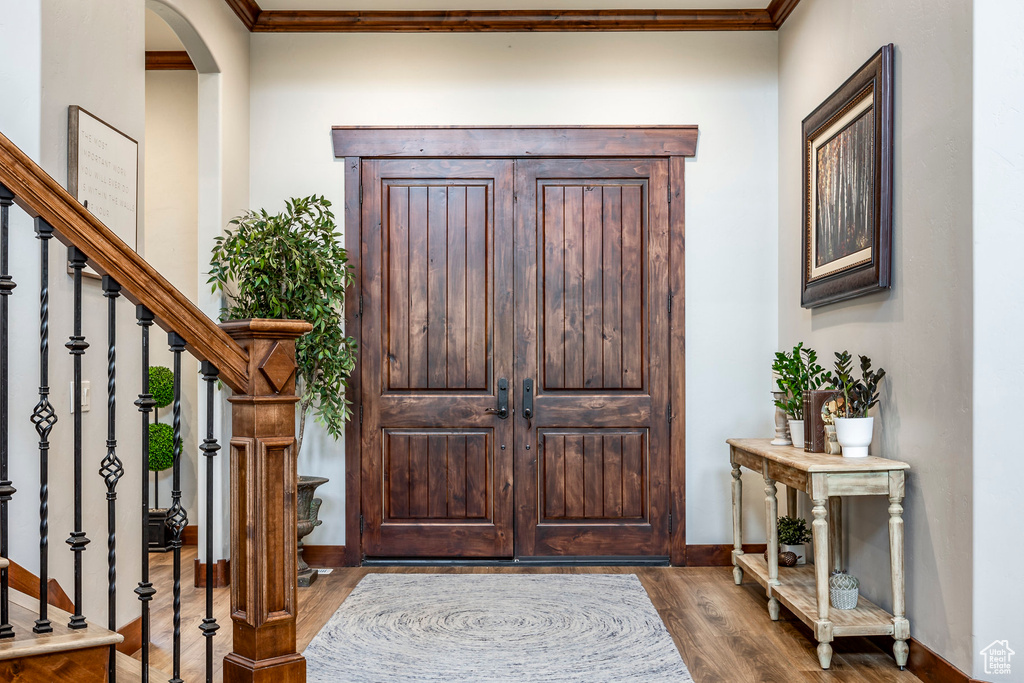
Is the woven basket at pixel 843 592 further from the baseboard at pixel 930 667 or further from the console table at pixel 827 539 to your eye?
the baseboard at pixel 930 667

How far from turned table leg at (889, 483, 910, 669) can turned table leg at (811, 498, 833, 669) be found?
220 mm

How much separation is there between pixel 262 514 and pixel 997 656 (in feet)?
7.41

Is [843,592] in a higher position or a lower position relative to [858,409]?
lower

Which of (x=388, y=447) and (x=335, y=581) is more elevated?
(x=388, y=447)

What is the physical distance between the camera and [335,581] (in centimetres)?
406

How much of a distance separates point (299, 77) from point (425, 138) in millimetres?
798

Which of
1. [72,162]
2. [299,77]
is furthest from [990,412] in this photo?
[299,77]

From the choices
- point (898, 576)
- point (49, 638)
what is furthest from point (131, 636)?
point (898, 576)

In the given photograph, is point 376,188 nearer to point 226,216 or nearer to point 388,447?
point 226,216

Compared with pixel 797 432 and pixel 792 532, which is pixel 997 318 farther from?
pixel 792 532

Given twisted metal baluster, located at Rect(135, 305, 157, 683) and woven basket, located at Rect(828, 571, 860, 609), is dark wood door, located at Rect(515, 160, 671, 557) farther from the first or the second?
twisted metal baluster, located at Rect(135, 305, 157, 683)

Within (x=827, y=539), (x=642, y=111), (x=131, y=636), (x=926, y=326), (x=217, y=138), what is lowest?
(x=131, y=636)

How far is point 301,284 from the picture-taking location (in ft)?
12.5

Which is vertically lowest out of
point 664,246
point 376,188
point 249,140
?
point 664,246
